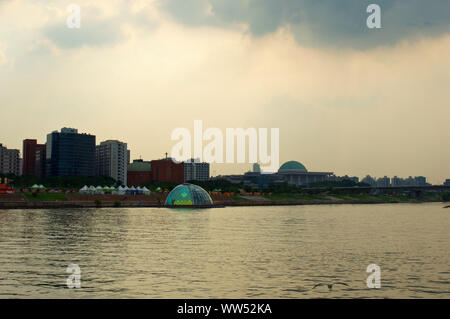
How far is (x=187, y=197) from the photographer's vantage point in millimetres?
167625

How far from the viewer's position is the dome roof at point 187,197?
167125 mm

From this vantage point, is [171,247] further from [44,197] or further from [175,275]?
[44,197]

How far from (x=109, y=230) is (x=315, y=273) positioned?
42554 mm

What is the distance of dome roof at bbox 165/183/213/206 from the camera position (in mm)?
167125

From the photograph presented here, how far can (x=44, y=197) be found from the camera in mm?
172250

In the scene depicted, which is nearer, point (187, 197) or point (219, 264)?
point (219, 264)

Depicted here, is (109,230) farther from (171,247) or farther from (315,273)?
(315,273)

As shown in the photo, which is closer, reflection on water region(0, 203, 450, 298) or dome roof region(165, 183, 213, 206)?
reflection on water region(0, 203, 450, 298)

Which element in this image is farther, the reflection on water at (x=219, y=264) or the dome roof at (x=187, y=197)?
the dome roof at (x=187, y=197)
